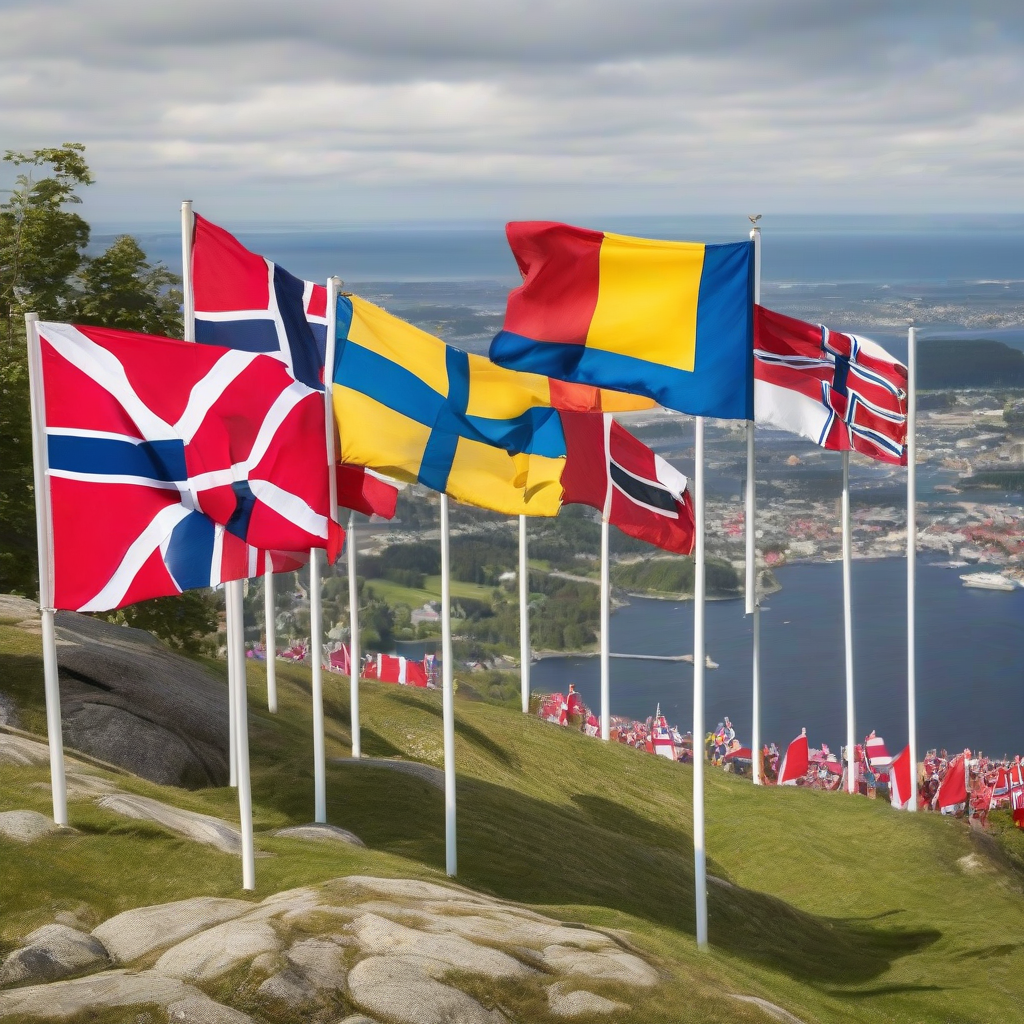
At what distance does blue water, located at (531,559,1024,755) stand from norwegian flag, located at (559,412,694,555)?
6650 cm

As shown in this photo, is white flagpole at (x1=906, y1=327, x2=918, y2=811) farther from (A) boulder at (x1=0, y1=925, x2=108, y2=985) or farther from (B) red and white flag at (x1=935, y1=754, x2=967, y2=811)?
(A) boulder at (x1=0, y1=925, x2=108, y2=985)

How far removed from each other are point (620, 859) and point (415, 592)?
9286cm

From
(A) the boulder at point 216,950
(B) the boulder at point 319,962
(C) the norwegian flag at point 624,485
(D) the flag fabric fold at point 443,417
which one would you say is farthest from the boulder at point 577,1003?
(C) the norwegian flag at point 624,485

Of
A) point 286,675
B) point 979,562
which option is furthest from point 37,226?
point 979,562

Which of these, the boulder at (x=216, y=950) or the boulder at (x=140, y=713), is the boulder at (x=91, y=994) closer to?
the boulder at (x=216, y=950)

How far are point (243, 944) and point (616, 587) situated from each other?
108465 mm

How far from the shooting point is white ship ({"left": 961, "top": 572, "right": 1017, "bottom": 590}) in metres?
134

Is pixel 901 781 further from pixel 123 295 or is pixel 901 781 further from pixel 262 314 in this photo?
pixel 123 295

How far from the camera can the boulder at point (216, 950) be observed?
40.6 ft

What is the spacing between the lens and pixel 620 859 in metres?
23.0

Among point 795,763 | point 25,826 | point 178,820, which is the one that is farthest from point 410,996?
point 795,763

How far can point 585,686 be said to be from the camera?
325 ft

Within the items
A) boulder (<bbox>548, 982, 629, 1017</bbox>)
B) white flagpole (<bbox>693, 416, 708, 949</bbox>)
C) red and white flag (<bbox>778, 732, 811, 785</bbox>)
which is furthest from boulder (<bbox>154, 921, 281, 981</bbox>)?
red and white flag (<bbox>778, 732, 811, 785</bbox>)

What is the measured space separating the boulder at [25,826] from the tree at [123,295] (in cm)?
2340
